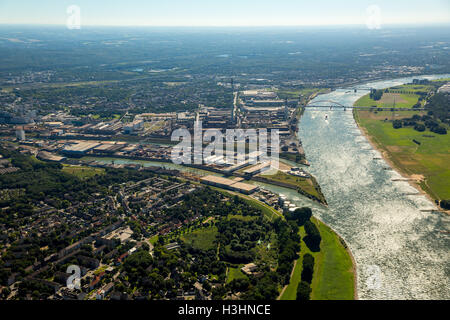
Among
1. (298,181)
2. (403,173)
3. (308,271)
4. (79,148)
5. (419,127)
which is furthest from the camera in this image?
(419,127)

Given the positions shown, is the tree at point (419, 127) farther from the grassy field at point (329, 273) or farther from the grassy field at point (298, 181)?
the grassy field at point (329, 273)

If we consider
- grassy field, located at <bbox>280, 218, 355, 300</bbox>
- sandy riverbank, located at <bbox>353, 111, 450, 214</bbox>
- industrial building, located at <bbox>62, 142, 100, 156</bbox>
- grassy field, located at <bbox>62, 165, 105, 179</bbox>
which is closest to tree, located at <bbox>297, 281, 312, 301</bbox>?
grassy field, located at <bbox>280, 218, 355, 300</bbox>

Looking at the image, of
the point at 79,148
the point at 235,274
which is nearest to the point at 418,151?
the point at 235,274

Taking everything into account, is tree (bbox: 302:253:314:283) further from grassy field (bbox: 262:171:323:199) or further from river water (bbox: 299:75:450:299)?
grassy field (bbox: 262:171:323:199)

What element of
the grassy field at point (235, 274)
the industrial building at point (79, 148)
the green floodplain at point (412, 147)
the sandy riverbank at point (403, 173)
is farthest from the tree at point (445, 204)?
the industrial building at point (79, 148)

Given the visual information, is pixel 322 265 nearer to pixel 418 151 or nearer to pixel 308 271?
pixel 308 271

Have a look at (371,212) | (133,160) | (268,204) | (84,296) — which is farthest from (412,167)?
(84,296)
